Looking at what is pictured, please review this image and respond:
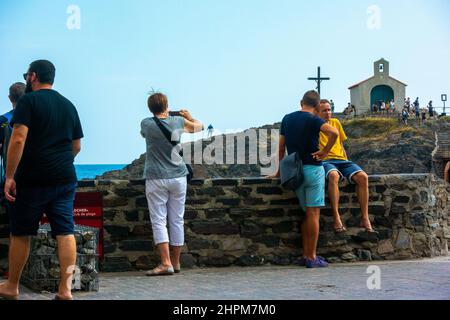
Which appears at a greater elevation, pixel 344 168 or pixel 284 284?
pixel 344 168

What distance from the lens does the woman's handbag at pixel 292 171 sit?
9.12 metres

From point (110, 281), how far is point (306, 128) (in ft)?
8.90

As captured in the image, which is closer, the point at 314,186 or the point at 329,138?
the point at 329,138

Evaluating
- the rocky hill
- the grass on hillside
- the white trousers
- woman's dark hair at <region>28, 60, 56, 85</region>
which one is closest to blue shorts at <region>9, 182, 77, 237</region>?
woman's dark hair at <region>28, 60, 56, 85</region>

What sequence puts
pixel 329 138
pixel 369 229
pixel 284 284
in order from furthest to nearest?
pixel 369 229, pixel 329 138, pixel 284 284

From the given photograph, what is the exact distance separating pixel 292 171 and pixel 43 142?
356cm

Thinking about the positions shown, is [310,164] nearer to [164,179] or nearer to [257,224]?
[257,224]

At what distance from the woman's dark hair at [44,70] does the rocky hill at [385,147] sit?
61.0m

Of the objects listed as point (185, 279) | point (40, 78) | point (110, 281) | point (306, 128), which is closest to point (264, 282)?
point (185, 279)

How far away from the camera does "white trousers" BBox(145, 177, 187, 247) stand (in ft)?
28.0

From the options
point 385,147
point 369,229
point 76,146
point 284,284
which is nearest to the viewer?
point 76,146

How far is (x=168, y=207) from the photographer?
8.71 meters

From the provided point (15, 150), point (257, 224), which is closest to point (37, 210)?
point (15, 150)

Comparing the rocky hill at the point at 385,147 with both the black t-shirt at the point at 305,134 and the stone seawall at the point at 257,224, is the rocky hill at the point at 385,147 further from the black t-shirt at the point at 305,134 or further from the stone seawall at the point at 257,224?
the black t-shirt at the point at 305,134
